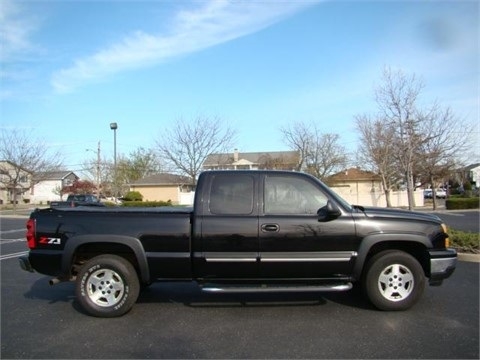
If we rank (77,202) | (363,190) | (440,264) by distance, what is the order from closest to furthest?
(440,264)
(77,202)
(363,190)

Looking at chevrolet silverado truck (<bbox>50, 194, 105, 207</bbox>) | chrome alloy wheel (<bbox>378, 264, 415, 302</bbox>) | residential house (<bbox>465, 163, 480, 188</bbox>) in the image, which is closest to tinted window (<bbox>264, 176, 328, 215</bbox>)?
chrome alloy wheel (<bbox>378, 264, 415, 302</bbox>)

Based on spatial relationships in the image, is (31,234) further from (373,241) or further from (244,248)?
(373,241)

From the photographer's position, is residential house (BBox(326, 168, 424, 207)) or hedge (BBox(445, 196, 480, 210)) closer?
hedge (BBox(445, 196, 480, 210))

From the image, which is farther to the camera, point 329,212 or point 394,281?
point 394,281

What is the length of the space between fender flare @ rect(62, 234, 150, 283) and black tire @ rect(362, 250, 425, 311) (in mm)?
2890

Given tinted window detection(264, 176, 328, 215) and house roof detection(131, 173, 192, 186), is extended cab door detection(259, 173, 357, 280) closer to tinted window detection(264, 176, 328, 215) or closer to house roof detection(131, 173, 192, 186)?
tinted window detection(264, 176, 328, 215)

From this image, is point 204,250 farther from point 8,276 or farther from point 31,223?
point 8,276

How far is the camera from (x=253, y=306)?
618cm

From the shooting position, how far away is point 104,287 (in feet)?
19.2

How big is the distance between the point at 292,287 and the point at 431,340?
5.45ft

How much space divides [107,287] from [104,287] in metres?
0.04

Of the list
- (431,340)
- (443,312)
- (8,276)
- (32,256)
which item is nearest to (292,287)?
(431,340)

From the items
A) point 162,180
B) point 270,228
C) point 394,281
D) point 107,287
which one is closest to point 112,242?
point 107,287

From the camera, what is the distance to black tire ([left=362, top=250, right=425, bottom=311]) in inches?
230
